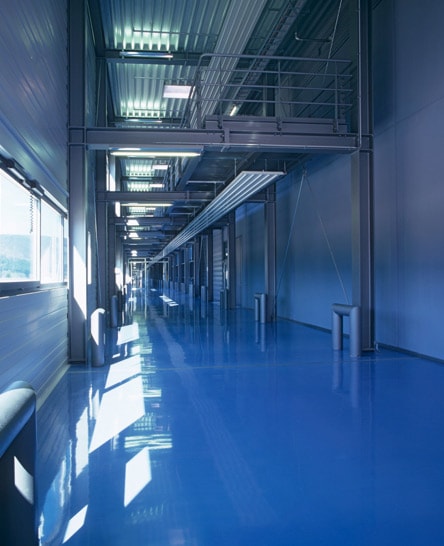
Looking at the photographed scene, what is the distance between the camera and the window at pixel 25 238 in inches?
145

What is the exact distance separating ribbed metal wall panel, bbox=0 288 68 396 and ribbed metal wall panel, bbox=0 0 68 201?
1.17 metres

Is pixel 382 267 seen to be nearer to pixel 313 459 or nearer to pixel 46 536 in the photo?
pixel 313 459

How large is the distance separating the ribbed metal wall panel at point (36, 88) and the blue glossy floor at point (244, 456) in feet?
7.42

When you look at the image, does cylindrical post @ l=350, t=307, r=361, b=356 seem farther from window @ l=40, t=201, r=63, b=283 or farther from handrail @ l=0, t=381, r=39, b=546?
A: handrail @ l=0, t=381, r=39, b=546

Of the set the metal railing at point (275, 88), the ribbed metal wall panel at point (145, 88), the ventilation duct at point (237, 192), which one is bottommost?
the ventilation duct at point (237, 192)

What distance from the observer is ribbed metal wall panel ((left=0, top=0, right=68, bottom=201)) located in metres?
3.54

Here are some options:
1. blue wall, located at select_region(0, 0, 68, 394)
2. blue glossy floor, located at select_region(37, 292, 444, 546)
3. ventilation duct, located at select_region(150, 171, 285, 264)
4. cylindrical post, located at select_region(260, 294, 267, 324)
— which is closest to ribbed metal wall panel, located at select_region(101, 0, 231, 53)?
blue wall, located at select_region(0, 0, 68, 394)

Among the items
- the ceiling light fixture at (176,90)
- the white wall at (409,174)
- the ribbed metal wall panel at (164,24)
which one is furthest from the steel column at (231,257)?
the white wall at (409,174)

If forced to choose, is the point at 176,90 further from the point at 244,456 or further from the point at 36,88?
the point at 244,456

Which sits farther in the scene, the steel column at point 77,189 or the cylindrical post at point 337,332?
the cylindrical post at point 337,332

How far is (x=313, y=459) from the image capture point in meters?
3.10

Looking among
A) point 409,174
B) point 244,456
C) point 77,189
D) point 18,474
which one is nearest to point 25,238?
point 77,189

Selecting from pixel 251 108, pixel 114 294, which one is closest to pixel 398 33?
pixel 251 108

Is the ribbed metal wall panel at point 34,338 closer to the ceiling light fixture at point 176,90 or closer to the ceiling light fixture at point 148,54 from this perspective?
the ceiling light fixture at point 176,90
